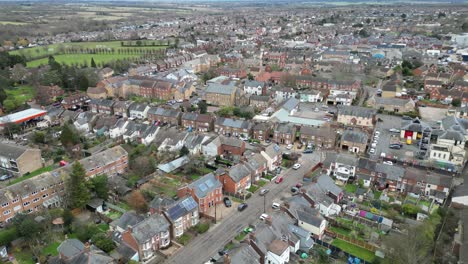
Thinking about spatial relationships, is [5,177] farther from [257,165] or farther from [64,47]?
→ [64,47]

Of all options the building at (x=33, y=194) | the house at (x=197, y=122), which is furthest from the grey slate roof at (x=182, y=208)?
the house at (x=197, y=122)

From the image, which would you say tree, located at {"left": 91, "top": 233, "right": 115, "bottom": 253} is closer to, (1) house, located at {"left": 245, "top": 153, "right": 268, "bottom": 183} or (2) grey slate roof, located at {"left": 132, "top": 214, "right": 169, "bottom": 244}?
(2) grey slate roof, located at {"left": 132, "top": 214, "right": 169, "bottom": 244}

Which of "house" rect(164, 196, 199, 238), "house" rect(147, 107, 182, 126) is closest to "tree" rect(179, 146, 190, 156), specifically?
"house" rect(147, 107, 182, 126)

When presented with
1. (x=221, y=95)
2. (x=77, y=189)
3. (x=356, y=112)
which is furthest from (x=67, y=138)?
(x=356, y=112)

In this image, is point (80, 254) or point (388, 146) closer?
point (80, 254)

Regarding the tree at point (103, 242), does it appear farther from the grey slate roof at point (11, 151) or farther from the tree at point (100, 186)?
the grey slate roof at point (11, 151)
